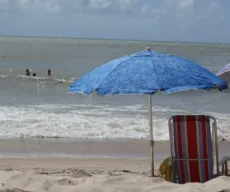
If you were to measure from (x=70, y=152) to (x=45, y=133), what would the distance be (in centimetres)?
196

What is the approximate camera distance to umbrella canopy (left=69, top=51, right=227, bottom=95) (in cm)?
438

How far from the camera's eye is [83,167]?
7.73 metres

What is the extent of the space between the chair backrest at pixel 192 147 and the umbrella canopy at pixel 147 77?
2.18ft

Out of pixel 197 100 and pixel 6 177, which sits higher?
pixel 197 100

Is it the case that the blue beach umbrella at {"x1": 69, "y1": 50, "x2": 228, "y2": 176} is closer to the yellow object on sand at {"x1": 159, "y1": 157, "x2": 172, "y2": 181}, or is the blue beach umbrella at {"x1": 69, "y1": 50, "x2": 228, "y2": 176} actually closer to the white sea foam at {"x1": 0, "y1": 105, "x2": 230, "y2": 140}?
the yellow object on sand at {"x1": 159, "y1": 157, "x2": 172, "y2": 181}

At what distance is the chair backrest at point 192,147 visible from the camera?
5133mm

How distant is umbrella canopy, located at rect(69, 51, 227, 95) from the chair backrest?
664 mm

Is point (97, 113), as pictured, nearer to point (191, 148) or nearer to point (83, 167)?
point (83, 167)

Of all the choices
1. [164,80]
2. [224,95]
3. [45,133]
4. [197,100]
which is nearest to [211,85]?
[164,80]

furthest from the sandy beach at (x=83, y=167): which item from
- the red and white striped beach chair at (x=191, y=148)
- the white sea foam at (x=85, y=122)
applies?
the white sea foam at (x=85, y=122)

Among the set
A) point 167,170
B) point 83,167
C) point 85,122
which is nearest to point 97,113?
point 85,122

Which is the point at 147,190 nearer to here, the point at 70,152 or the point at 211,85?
the point at 211,85

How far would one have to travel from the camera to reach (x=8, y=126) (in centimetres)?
1145

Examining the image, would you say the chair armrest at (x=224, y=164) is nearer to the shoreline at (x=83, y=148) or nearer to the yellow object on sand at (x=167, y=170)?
the yellow object on sand at (x=167, y=170)
